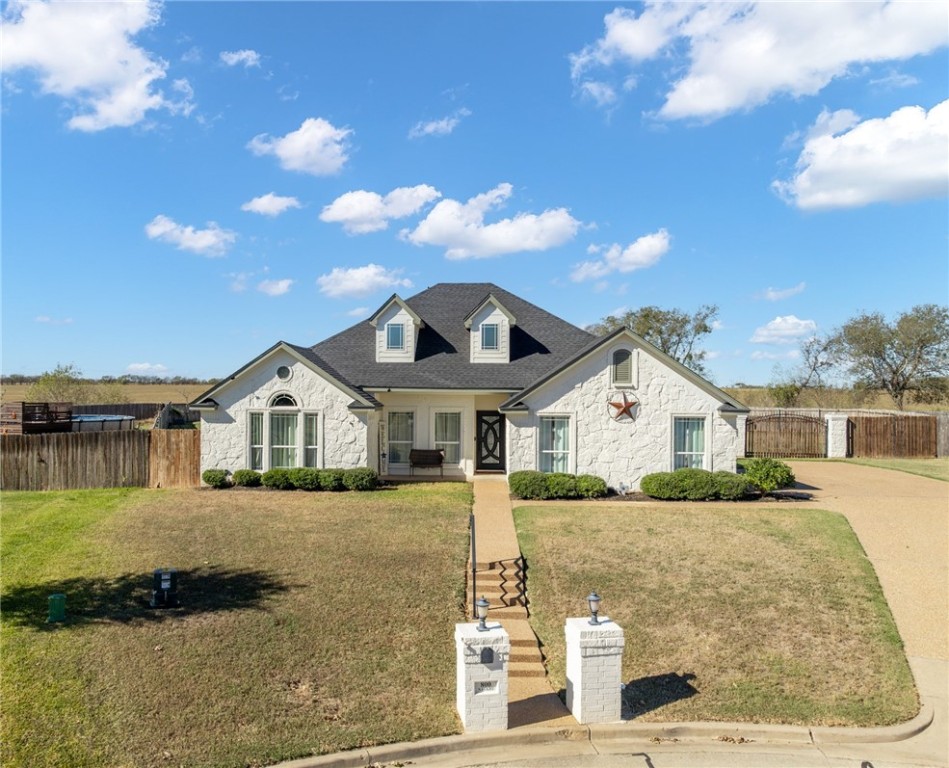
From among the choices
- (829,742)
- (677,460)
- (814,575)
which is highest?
(677,460)

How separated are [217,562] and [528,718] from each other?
809cm

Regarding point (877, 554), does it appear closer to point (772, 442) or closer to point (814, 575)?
point (814, 575)

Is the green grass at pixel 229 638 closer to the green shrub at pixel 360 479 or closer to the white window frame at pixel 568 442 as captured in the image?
the green shrub at pixel 360 479

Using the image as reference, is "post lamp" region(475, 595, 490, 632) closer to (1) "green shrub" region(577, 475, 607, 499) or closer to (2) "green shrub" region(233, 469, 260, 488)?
(1) "green shrub" region(577, 475, 607, 499)

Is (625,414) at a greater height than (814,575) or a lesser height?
greater

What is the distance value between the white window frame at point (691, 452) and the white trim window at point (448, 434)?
298 inches

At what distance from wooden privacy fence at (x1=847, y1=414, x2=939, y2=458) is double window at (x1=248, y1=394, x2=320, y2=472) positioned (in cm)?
2676

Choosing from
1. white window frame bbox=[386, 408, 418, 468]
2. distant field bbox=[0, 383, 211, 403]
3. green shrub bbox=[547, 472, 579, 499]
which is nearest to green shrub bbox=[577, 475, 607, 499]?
green shrub bbox=[547, 472, 579, 499]

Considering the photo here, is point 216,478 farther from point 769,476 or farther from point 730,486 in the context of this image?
point 769,476

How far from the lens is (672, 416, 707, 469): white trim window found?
22016 millimetres

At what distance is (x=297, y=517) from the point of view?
59.2 feet

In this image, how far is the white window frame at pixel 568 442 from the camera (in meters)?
22.1

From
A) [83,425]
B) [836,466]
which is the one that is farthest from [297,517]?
[836,466]

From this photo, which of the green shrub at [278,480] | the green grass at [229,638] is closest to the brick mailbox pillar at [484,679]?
the green grass at [229,638]
